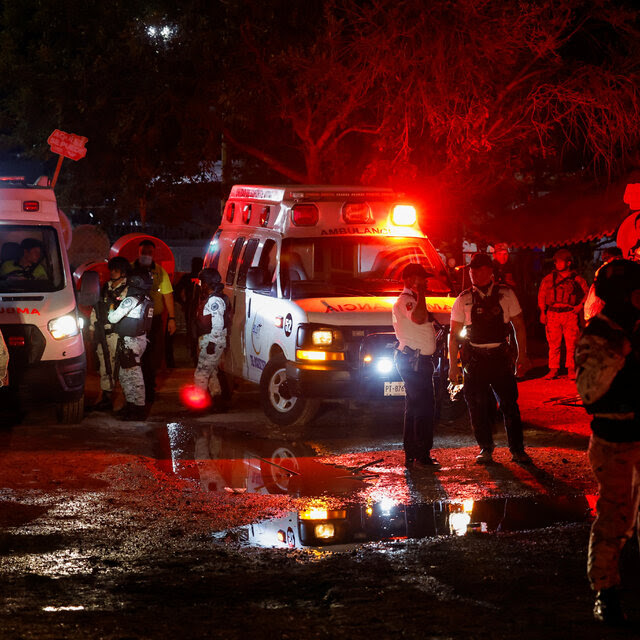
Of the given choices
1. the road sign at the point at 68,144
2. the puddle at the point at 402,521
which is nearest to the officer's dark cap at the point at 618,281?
the puddle at the point at 402,521

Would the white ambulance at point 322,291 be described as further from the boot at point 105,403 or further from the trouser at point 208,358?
the boot at point 105,403

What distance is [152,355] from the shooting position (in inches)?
505

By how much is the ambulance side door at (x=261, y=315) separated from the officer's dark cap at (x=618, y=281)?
610cm

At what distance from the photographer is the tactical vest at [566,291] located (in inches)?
579

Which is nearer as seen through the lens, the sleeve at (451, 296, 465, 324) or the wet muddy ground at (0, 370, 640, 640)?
the wet muddy ground at (0, 370, 640, 640)

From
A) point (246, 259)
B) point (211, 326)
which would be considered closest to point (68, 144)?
point (246, 259)

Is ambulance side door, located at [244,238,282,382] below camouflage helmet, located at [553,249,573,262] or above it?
below

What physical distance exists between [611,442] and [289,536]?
8.02 ft

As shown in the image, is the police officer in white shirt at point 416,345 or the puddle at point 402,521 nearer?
the puddle at point 402,521

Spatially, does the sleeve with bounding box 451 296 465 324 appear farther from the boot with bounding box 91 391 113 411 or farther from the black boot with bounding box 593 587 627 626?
the boot with bounding box 91 391 113 411

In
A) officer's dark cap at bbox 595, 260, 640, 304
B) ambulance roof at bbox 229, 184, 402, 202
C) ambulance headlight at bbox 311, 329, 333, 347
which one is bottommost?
ambulance headlight at bbox 311, 329, 333, 347

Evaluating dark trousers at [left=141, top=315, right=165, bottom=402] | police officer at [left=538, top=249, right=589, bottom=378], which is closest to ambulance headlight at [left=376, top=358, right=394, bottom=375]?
dark trousers at [left=141, top=315, right=165, bottom=402]

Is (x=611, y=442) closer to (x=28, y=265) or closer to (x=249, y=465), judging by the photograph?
(x=249, y=465)

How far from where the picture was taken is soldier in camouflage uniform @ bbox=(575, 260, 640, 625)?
16.7 ft
